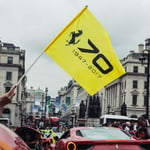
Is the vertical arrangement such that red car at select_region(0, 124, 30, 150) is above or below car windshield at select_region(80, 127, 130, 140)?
above

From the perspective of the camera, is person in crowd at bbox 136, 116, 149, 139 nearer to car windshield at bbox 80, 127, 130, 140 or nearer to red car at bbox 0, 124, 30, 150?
car windshield at bbox 80, 127, 130, 140

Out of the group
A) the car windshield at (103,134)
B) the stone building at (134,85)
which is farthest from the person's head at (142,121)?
the stone building at (134,85)

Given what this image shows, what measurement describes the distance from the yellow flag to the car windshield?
2.98 ft

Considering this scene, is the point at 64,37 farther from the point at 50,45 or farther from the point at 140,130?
A: the point at 140,130

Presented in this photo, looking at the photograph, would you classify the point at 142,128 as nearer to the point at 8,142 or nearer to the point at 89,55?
the point at 89,55

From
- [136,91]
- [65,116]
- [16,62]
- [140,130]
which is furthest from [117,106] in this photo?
[140,130]

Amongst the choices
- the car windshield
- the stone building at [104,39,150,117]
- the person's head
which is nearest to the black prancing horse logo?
the car windshield

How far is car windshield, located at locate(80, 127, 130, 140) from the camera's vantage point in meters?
9.54

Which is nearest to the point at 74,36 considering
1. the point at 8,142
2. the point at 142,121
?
the point at 142,121

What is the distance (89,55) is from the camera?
9.74 meters

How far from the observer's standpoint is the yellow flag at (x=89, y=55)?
958 centimetres

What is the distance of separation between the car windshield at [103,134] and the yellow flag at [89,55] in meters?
0.91

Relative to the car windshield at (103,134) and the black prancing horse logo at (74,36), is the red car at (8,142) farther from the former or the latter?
the car windshield at (103,134)

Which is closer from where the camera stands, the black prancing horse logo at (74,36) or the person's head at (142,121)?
the black prancing horse logo at (74,36)
